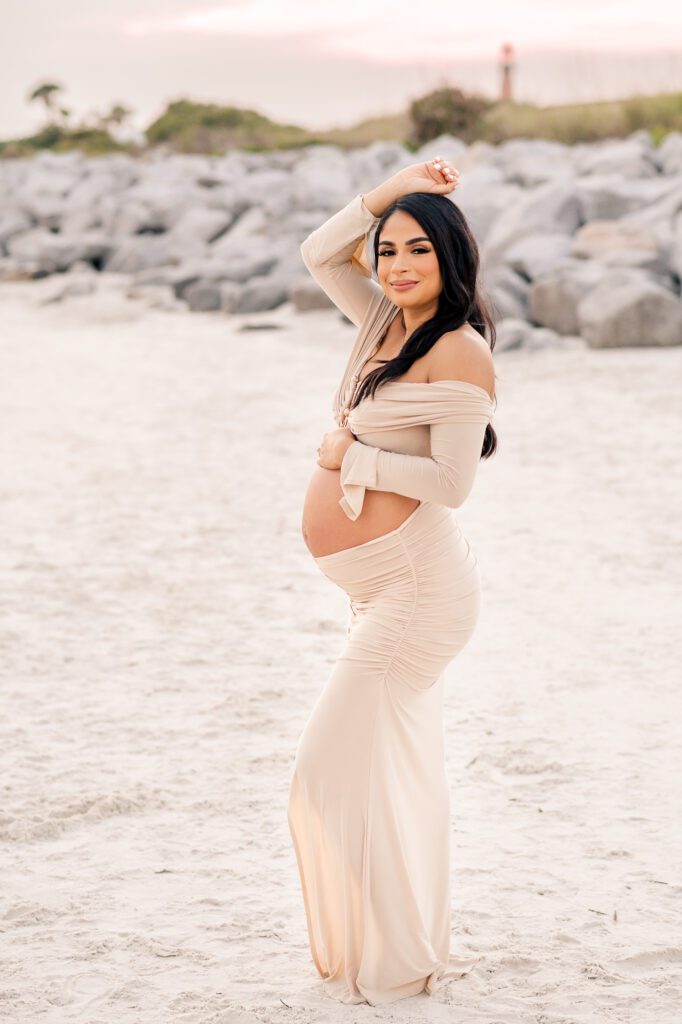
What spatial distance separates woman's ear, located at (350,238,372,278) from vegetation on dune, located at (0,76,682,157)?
936 inches

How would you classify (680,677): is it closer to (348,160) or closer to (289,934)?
(289,934)

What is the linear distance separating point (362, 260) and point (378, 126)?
→ 118ft

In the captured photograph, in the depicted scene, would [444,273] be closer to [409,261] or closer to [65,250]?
[409,261]

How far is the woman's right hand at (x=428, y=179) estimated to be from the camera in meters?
3.44

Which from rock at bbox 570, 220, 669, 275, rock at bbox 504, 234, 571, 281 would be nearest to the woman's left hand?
rock at bbox 570, 220, 669, 275

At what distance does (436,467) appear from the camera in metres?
3.32

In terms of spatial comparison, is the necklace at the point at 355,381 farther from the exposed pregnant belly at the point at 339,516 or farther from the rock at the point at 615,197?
the rock at the point at 615,197

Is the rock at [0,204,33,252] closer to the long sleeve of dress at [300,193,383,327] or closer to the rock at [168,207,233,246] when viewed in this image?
the rock at [168,207,233,246]

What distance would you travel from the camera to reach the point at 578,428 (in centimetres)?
1128

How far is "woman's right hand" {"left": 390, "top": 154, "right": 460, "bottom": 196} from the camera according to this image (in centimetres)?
344

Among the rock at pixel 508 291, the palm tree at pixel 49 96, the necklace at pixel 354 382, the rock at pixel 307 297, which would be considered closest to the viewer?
the necklace at pixel 354 382

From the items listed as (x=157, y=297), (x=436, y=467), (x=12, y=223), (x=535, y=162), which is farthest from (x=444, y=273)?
(x=12, y=223)

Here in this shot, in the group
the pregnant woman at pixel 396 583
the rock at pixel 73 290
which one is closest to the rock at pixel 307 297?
the rock at pixel 73 290

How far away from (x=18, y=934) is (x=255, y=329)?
46.3ft
